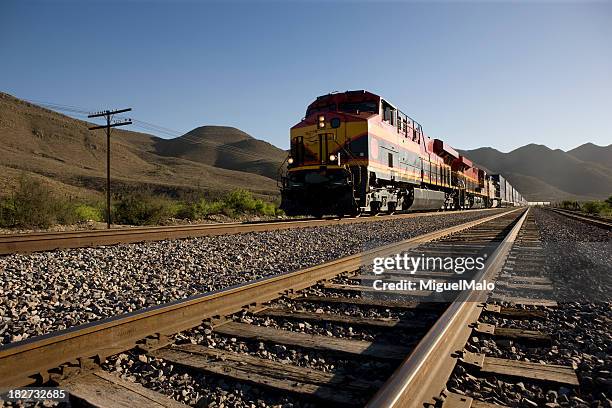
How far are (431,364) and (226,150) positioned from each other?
458 ft

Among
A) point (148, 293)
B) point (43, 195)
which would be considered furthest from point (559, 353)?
point (43, 195)

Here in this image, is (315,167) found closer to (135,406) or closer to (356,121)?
(356,121)

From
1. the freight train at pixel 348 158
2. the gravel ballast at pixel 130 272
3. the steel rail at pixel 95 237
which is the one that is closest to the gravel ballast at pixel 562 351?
the gravel ballast at pixel 130 272

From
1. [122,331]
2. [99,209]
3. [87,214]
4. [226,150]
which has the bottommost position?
[122,331]

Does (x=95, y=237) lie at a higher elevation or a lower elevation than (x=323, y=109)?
lower

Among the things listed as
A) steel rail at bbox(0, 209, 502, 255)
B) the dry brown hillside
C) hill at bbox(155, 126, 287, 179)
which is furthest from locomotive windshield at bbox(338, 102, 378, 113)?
hill at bbox(155, 126, 287, 179)

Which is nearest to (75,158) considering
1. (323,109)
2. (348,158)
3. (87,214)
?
(87,214)

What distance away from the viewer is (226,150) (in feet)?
451

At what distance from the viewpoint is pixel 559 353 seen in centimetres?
233

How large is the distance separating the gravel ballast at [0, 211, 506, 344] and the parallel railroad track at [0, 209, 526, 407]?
0.68 meters

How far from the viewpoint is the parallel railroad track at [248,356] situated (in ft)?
5.94

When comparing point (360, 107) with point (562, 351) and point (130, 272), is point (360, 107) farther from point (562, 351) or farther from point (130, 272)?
point (562, 351)

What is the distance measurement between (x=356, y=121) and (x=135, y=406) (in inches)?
416

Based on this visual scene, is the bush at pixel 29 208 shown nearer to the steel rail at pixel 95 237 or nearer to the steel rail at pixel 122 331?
the steel rail at pixel 95 237
